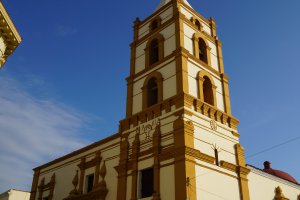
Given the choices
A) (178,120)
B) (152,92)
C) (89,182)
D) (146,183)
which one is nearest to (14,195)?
(89,182)

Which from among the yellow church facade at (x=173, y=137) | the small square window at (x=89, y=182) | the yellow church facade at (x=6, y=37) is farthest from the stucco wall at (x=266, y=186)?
the yellow church facade at (x=6, y=37)

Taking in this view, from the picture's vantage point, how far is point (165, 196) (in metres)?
18.0

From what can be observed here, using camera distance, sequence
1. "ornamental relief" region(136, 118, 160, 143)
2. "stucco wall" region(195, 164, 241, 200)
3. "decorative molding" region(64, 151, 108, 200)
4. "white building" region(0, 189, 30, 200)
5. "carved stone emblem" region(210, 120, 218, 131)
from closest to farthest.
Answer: "stucco wall" region(195, 164, 241, 200)
"ornamental relief" region(136, 118, 160, 143)
"carved stone emblem" region(210, 120, 218, 131)
"decorative molding" region(64, 151, 108, 200)
"white building" region(0, 189, 30, 200)

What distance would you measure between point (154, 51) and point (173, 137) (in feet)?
27.0

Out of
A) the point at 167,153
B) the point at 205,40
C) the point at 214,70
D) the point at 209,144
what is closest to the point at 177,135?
the point at 167,153

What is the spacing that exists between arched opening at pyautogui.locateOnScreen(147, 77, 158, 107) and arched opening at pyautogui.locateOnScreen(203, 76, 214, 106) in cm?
331

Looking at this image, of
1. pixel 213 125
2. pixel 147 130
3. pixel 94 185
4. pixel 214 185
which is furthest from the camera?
pixel 94 185

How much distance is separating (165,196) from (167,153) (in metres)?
2.30

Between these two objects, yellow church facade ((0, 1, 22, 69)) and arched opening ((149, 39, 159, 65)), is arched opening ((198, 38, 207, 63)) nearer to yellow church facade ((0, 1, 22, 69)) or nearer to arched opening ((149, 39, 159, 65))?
arched opening ((149, 39, 159, 65))

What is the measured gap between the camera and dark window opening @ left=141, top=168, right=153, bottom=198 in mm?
19406

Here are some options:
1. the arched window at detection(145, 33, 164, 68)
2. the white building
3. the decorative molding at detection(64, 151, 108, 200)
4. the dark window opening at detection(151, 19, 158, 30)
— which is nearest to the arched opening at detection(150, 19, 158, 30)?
the dark window opening at detection(151, 19, 158, 30)

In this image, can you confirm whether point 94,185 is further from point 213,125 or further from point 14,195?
point 14,195

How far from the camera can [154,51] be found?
82.5ft

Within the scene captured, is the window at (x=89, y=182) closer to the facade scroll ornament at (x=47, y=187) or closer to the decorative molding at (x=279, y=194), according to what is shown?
the facade scroll ornament at (x=47, y=187)
